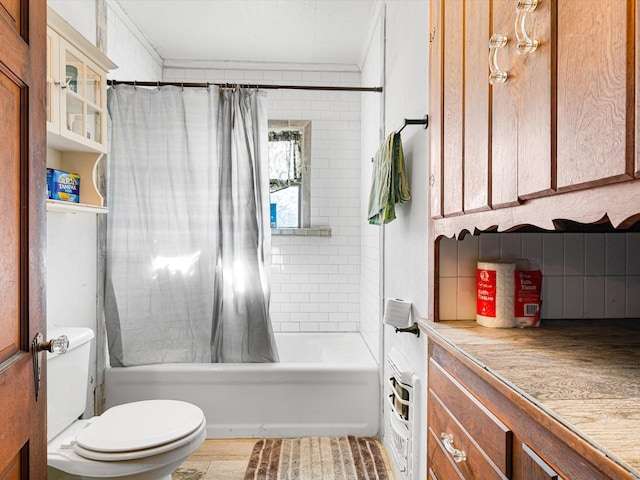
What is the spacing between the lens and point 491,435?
34.4 inches

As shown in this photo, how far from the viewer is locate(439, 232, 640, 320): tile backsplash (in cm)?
143

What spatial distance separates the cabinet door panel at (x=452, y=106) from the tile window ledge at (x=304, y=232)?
89.0 inches

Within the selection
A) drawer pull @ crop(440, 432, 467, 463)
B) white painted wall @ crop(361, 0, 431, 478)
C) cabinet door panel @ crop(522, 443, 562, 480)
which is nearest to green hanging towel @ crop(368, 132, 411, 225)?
white painted wall @ crop(361, 0, 431, 478)

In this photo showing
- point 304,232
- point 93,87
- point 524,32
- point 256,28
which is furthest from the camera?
point 304,232

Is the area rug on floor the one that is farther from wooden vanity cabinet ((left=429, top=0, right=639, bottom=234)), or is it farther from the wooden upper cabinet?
the wooden upper cabinet

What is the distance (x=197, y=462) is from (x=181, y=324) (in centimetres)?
74

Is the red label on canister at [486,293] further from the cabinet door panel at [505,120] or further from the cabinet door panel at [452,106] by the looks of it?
the cabinet door panel at [505,120]

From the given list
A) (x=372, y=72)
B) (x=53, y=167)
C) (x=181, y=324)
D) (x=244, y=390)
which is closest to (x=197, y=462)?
(x=244, y=390)

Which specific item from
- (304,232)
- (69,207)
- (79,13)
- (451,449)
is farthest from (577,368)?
(304,232)

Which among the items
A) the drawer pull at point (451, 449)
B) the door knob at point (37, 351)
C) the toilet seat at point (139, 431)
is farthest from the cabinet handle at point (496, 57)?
the toilet seat at point (139, 431)

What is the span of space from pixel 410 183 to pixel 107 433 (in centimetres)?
159

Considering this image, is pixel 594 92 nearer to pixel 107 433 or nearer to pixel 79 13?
pixel 107 433

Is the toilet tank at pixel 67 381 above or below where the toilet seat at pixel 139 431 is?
above

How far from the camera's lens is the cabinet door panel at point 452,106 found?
1.22 metres
